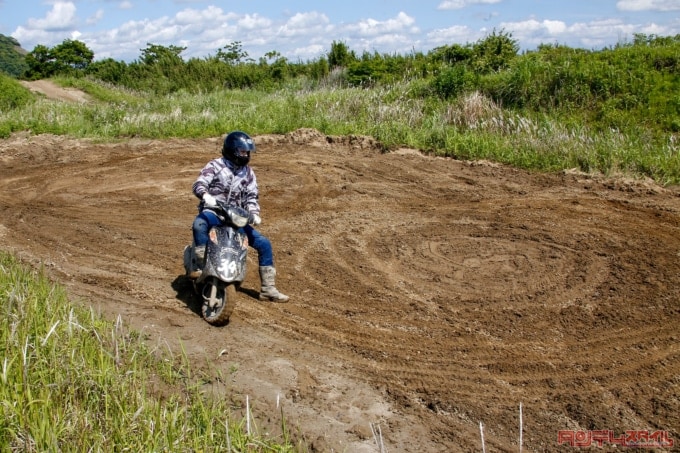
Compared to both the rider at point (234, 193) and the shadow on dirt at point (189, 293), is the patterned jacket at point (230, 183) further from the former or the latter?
the shadow on dirt at point (189, 293)

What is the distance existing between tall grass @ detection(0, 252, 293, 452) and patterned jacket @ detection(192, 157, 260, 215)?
2.12 metres

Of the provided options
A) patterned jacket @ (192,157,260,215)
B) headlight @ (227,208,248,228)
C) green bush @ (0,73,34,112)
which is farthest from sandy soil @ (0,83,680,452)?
green bush @ (0,73,34,112)

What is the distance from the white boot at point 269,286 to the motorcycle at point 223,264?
60 centimetres

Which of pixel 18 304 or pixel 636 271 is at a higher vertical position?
pixel 18 304

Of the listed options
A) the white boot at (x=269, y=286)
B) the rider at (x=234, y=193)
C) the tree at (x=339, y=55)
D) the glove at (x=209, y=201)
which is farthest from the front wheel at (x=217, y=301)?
the tree at (x=339, y=55)

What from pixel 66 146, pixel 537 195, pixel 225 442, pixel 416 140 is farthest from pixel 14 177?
pixel 225 442

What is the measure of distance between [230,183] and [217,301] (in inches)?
54.1

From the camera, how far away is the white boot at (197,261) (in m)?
7.34

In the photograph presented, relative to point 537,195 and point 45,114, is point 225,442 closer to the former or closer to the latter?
point 537,195

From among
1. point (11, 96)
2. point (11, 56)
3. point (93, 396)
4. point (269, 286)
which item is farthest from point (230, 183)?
point (11, 56)

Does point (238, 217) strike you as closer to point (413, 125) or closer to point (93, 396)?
point (93, 396)

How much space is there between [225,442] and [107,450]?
2.41 ft

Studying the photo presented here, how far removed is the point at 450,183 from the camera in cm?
1252

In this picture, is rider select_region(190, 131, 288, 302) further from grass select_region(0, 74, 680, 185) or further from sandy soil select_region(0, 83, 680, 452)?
grass select_region(0, 74, 680, 185)
